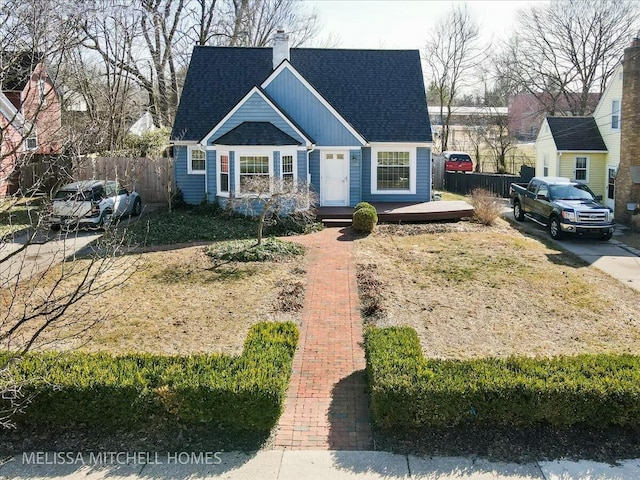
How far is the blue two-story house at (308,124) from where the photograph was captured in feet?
65.8

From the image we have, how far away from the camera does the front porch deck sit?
19703 millimetres

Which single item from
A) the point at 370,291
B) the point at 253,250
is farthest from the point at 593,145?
the point at 370,291

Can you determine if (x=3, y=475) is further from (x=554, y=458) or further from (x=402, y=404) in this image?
(x=554, y=458)

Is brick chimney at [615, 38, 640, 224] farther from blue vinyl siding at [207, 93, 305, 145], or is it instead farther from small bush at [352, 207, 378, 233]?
blue vinyl siding at [207, 93, 305, 145]

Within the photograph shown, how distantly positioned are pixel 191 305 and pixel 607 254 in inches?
479

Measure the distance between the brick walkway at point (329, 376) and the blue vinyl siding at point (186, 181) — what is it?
1021 cm

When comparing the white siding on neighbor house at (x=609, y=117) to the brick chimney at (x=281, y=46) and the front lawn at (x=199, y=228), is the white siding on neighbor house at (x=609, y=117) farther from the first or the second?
the front lawn at (x=199, y=228)

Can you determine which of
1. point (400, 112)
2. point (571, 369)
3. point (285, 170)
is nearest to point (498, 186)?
point (400, 112)

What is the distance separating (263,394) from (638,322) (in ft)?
25.1

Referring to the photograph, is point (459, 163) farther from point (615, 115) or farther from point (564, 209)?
point (564, 209)

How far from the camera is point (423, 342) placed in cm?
935

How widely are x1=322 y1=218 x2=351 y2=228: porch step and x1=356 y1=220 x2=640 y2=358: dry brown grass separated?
221 centimetres

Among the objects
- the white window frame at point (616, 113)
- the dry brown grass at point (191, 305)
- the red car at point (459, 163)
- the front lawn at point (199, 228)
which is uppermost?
the white window frame at point (616, 113)

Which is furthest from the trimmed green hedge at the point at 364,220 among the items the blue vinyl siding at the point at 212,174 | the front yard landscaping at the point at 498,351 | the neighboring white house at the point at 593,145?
the neighboring white house at the point at 593,145
